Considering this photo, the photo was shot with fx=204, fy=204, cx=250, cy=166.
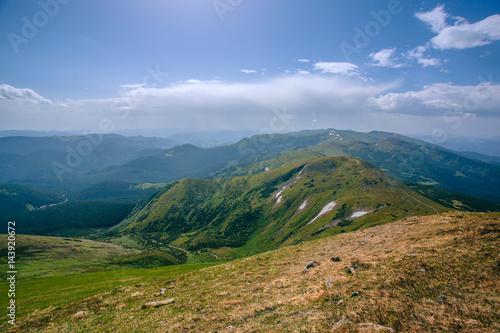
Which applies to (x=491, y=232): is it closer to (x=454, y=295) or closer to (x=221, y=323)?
(x=454, y=295)

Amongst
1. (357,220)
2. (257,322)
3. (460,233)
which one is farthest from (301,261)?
(357,220)

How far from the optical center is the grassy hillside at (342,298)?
1753 centimetres

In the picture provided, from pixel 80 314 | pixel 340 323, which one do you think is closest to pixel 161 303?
pixel 80 314

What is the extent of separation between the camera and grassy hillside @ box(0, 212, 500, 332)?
17531 millimetres

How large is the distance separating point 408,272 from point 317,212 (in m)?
176

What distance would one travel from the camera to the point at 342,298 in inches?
844

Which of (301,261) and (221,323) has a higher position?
(221,323)

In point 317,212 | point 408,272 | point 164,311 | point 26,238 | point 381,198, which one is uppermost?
point 408,272

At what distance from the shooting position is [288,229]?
622ft

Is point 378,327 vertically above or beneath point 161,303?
above

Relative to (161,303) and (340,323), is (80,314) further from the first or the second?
(340,323)

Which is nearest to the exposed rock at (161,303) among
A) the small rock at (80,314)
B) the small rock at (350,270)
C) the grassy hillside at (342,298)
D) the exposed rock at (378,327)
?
the grassy hillside at (342,298)

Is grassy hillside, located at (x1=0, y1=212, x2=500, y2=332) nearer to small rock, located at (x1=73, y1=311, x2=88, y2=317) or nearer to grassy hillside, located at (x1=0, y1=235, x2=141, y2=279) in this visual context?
small rock, located at (x1=73, y1=311, x2=88, y2=317)

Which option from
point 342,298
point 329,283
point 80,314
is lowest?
point 80,314
